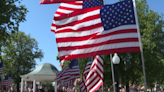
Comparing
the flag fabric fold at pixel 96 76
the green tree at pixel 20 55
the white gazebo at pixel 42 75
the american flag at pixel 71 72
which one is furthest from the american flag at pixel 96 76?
the green tree at pixel 20 55

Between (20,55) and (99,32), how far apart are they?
50552 millimetres

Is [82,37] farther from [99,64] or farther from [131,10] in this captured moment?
[99,64]

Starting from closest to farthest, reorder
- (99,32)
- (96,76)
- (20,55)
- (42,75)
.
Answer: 1. (99,32)
2. (96,76)
3. (42,75)
4. (20,55)

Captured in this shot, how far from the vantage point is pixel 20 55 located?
183 feet

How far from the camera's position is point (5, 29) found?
1783 cm

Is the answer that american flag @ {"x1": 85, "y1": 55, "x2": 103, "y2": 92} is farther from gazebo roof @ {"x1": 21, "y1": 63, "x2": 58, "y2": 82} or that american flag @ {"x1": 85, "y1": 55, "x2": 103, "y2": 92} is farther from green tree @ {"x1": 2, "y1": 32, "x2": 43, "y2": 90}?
green tree @ {"x1": 2, "y1": 32, "x2": 43, "y2": 90}

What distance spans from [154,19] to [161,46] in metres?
3.97

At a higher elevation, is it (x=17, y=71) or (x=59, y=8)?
(x=59, y=8)

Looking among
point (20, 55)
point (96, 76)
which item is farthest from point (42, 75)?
point (20, 55)

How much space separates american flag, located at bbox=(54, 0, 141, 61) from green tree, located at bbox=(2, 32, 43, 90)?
47147 mm

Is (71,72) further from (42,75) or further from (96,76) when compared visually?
(42,75)

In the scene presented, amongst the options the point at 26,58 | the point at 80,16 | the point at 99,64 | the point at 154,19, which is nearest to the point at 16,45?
the point at 26,58

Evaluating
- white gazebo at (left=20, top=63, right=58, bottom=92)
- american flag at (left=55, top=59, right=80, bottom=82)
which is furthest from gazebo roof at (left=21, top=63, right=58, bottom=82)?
american flag at (left=55, top=59, right=80, bottom=82)

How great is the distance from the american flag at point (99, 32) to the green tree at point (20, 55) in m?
47.1
